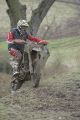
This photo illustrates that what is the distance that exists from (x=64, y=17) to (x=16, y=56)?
3427cm

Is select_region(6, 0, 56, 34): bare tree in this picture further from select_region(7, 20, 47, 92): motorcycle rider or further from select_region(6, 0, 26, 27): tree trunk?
select_region(7, 20, 47, 92): motorcycle rider

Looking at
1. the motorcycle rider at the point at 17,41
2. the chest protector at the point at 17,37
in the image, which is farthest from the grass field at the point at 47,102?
the chest protector at the point at 17,37

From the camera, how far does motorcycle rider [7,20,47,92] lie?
571 inches

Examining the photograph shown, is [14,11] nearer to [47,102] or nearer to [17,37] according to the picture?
[17,37]

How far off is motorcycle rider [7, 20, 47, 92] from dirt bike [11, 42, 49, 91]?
176 millimetres

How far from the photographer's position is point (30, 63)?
599 inches

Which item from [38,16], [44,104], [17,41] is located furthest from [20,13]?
[44,104]

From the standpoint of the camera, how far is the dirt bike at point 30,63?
49.2ft

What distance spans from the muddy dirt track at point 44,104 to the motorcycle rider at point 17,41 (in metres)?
0.90

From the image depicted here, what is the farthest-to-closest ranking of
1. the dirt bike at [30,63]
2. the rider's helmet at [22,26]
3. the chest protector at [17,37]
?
the dirt bike at [30,63], the chest protector at [17,37], the rider's helmet at [22,26]

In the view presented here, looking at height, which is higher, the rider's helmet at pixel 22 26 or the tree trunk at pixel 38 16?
the rider's helmet at pixel 22 26

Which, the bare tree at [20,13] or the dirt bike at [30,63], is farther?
the bare tree at [20,13]

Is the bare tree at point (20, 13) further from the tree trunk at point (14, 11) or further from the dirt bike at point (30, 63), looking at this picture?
the dirt bike at point (30, 63)

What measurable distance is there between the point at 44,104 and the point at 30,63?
2573mm
